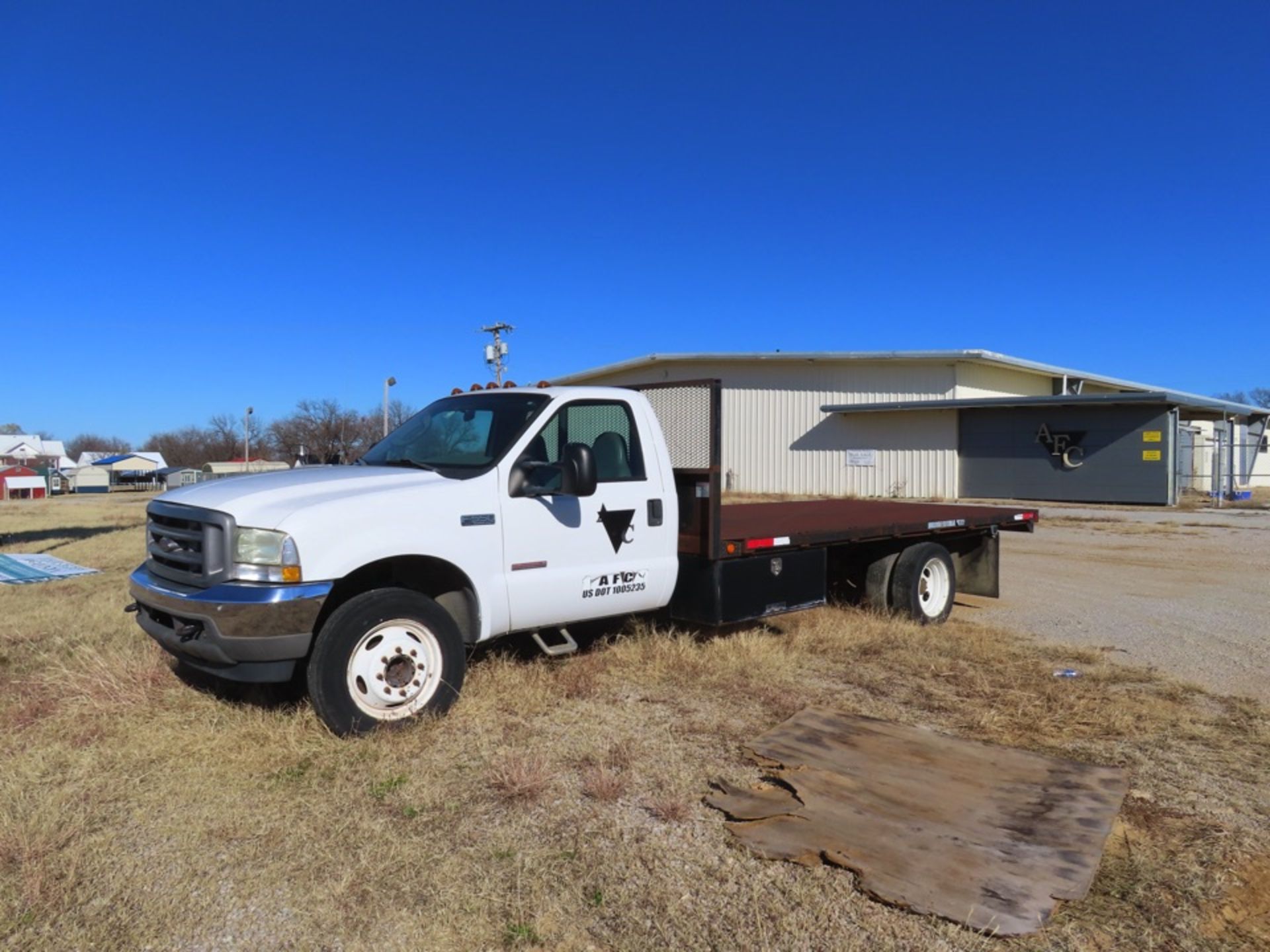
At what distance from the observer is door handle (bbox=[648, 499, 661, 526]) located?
239 inches

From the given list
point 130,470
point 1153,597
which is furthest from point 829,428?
point 130,470

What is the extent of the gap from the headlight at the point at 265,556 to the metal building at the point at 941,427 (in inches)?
982

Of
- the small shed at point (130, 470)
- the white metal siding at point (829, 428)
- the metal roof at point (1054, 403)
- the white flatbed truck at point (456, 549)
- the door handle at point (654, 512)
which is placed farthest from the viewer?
the small shed at point (130, 470)

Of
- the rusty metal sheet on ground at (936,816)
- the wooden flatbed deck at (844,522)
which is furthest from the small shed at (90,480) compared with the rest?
the rusty metal sheet on ground at (936,816)

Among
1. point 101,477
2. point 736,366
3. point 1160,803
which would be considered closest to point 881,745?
point 1160,803

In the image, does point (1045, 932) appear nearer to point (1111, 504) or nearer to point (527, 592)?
point (527, 592)

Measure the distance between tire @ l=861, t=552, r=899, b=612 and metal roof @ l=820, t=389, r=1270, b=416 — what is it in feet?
64.7

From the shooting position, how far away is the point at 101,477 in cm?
7806

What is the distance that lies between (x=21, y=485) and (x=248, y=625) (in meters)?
65.9

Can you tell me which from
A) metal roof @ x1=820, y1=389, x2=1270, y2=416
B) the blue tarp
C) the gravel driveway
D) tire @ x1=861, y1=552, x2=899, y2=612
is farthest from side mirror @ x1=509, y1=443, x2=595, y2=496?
metal roof @ x1=820, y1=389, x2=1270, y2=416

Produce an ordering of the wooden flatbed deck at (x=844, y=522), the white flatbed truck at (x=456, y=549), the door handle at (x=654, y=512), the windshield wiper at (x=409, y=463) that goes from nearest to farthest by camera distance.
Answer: the white flatbed truck at (x=456, y=549) < the windshield wiper at (x=409, y=463) < the door handle at (x=654, y=512) < the wooden flatbed deck at (x=844, y=522)

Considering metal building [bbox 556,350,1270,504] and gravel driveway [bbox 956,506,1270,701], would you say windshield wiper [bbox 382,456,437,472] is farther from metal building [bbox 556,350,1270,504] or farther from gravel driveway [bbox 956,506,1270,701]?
metal building [bbox 556,350,1270,504]

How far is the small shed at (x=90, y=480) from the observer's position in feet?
247

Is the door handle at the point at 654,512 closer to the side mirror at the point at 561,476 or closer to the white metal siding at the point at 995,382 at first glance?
the side mirror at the point at 561,476
